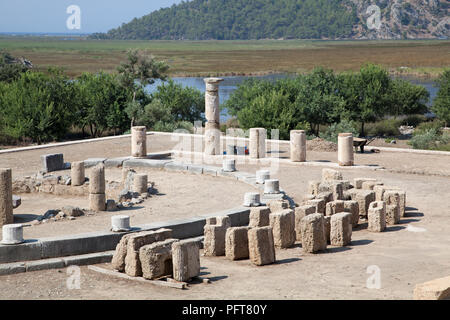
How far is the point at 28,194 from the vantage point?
18453 mm

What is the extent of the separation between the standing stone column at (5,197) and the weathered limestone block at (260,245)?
207 inches

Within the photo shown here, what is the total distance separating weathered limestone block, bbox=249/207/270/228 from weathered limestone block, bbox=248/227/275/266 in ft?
4.65

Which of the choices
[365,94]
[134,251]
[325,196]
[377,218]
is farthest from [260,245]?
[365,94]

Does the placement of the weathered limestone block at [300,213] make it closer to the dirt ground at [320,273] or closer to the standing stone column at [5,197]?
the dirt ground at [320,273]

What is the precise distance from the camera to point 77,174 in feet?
59.2

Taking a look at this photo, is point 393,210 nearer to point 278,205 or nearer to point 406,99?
point 278,205

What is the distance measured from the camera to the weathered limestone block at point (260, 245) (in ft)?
38.7

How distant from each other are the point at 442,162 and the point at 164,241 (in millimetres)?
11821

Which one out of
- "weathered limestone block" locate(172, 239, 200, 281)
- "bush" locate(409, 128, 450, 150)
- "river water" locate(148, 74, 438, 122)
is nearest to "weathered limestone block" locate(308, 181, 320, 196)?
"weathered limestone block" locate(172, 239, 200, 281)

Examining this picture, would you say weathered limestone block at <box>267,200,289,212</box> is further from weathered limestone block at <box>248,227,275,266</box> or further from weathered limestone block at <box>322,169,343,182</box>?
weathered limestone block at <box>322,169,343,182</box>

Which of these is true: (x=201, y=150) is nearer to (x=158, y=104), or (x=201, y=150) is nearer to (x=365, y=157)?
(x=365, y=157)

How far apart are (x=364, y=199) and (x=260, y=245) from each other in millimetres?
4280
